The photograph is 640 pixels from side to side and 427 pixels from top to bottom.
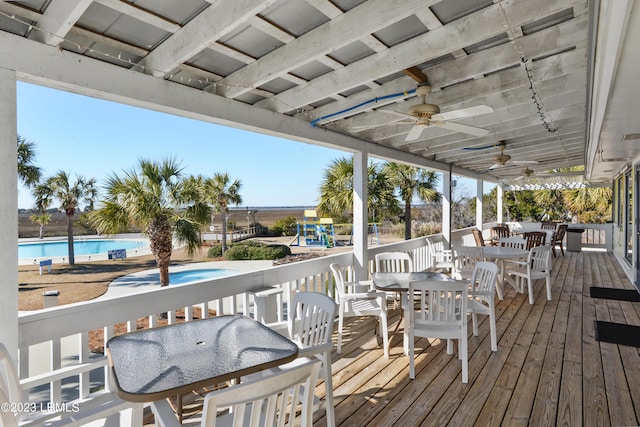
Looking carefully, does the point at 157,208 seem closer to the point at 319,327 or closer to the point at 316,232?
the point at 319,327

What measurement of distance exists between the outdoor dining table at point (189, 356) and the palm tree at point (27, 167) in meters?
13.2

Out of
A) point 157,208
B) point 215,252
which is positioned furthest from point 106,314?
point 215,252

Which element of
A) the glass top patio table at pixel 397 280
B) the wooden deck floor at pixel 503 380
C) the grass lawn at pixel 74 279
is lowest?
the grass lawn at pixel 74 279

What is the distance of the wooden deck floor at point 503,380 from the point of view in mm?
2443

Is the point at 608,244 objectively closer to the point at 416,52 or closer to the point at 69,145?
the point at 416,52

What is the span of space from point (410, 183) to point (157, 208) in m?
8.49

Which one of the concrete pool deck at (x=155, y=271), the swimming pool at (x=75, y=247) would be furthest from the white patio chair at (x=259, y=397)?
the swimming pool at (x=75, y=247)

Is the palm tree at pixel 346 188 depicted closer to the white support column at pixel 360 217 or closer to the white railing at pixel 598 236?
the white railing at pixel 598 236

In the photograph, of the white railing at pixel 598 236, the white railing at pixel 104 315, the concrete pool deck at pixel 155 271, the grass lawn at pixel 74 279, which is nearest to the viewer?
the white railing at pixel 104 315

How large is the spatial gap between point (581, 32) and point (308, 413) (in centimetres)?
293

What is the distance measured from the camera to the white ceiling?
2.00 m

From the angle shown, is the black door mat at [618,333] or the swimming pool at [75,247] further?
the swimming pool at [75,247]

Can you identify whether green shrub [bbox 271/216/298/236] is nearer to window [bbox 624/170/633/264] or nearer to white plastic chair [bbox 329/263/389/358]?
window [bbox 624/170/633/264]

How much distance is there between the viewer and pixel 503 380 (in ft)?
9.59
